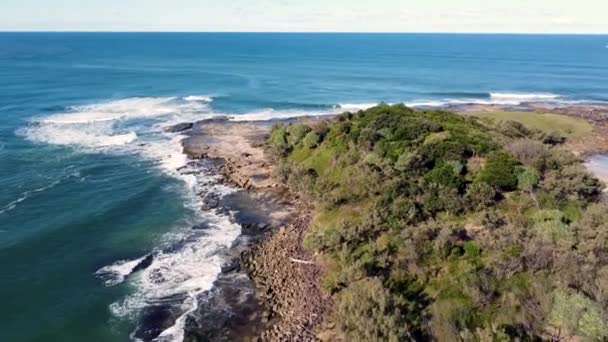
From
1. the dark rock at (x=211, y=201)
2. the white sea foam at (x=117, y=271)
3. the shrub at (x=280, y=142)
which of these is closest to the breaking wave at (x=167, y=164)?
the white sea foam at (x=117, y=271)

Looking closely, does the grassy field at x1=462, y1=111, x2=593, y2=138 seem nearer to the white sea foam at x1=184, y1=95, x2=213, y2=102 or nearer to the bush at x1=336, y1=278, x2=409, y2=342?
the bush at x1=336, y1=278, x2=409, y2=342

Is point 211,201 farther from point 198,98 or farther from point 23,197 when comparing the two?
point 198,98

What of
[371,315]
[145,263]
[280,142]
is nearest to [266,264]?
[145,263]

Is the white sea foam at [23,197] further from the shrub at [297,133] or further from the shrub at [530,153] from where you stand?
the shrub at [530,153]

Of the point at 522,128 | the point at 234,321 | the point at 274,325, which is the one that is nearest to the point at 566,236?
the point at 274,325

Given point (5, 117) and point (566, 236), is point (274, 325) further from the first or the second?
point (5, 117)
